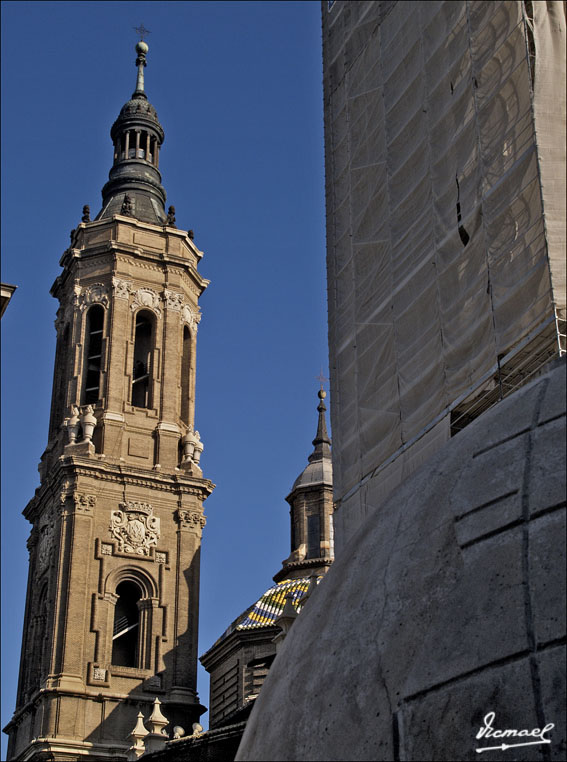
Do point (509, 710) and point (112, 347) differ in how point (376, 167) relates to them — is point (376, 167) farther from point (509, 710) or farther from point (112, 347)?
point (112, 347)

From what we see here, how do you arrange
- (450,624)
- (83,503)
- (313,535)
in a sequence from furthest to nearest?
(313,535)
(83,503)
(450,624)

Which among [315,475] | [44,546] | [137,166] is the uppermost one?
[137,166]

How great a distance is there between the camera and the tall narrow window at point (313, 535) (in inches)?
1753

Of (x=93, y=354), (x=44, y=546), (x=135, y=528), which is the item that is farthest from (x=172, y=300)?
(x=44, y=546)

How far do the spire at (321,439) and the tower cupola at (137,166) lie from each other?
40.8ft

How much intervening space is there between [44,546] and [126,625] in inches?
145

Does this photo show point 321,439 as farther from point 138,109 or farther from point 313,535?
point 138,109

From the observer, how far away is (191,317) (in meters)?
39.9

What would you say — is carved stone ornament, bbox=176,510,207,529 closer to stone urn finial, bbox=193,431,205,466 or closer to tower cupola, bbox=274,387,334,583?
stone urn finial, bbox=193,431,205,466

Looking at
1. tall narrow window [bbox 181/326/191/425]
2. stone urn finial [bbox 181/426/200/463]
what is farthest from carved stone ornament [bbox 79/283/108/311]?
stone urn finial [bbox 181/426/200/463]

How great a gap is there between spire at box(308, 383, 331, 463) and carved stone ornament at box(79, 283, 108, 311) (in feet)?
44.8

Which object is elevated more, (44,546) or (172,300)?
(172,300)

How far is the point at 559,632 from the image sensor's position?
4949 millimetres

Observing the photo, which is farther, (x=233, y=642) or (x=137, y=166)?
(x=137, y=166)
